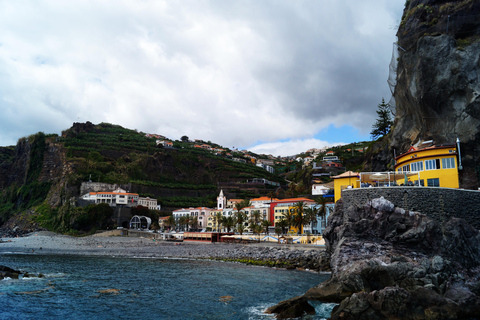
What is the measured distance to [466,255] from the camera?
1934 centimetres

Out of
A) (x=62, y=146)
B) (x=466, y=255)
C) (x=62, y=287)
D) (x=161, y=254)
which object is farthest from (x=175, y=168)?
(x=466, y=255)

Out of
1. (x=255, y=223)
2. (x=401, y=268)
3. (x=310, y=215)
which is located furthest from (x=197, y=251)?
(x=401, y=268)

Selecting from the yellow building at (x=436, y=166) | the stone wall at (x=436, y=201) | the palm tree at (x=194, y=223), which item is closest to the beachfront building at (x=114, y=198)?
the palm tree at (x=194, y=223)

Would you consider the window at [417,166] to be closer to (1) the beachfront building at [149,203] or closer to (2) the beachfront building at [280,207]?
(2) the beachfront building at [280,207]

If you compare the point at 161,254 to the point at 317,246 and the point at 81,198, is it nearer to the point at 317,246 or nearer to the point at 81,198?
the point at 317,246

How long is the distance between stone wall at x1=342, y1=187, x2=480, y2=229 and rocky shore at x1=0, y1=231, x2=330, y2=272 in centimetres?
996

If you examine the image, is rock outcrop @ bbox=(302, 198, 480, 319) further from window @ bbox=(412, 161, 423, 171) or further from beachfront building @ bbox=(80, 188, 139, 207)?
beachfront building @ bbox=(80, 188, 139, 207)

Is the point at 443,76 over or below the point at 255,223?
over

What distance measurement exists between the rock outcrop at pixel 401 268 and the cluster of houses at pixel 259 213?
28418 mm

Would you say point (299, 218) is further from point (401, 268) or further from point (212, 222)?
point (401, 268)

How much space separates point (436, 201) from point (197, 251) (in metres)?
30.8

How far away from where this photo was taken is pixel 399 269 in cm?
1739

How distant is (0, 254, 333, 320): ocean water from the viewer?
16906 millimetres

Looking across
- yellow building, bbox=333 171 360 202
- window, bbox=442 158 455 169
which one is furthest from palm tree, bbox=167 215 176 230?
window, bbox=442 158 455 169
